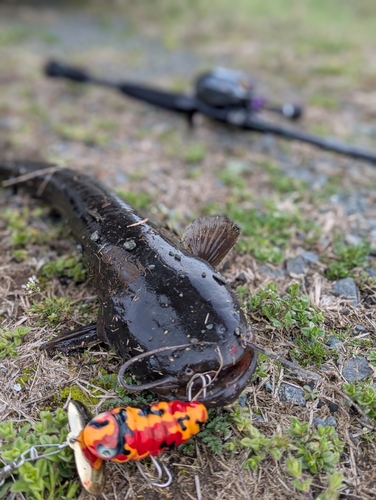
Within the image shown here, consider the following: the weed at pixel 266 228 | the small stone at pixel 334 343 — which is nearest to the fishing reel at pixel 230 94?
the weed at pixel 266 228

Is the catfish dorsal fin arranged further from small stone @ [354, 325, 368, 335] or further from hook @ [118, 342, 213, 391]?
small stone @ [354, 325, 368, 335]

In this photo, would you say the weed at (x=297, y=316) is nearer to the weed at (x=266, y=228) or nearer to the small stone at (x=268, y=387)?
the small stone at (x=268, y=387)

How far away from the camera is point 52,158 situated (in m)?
5.14

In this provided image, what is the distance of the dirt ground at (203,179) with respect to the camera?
7.72 feet

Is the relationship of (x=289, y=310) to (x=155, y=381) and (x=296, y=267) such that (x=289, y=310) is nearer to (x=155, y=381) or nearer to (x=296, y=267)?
(x=296, y=267)

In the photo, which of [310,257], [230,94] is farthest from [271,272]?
[230,94]

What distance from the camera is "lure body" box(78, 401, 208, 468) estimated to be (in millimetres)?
1970

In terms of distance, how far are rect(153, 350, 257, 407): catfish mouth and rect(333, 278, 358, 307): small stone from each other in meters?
1.19

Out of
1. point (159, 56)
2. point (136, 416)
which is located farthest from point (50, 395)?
point (159, 56)

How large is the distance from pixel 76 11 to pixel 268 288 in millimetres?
11602

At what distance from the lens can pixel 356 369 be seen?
2656 mm

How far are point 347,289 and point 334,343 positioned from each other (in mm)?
574

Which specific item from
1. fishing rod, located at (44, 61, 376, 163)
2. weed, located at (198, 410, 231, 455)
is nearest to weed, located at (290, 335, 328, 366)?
weed, located at (198, 410, 231, 455)

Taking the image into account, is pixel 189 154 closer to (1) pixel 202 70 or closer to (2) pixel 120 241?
(2) pixel 120 241
